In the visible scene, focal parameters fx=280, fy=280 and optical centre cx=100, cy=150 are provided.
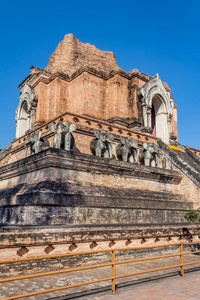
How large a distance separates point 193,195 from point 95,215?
622cm

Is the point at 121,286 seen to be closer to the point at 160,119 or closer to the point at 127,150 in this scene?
the point at 127,150

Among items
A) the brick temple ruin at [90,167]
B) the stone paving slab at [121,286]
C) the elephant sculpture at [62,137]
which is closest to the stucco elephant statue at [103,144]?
the brick temple ruin at [90,167]

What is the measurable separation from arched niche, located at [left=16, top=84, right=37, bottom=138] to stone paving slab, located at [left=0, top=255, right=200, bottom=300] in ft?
43.8

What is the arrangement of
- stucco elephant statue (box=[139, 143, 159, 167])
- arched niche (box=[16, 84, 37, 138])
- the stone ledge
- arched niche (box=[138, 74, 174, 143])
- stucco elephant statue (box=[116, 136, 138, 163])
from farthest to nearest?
arched niche (box=[16, 84, 37, 138]) → arched niche (box=[138, 74, 174, 143]) → stucco elephant statue (box=[139, 143, 159, 167]) → stucco elephant statue (box=[116, 136, 138, 163]) → the stone ledge

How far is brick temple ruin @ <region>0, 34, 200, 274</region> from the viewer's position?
7.05m

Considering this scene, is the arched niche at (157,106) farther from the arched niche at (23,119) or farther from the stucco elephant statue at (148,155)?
the arched niche at (23,119)

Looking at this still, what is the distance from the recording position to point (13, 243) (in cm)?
558

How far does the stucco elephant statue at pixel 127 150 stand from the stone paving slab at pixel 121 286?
21.5 ft

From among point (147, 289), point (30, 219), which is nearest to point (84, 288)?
point (147, 289)

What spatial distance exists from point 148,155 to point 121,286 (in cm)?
863

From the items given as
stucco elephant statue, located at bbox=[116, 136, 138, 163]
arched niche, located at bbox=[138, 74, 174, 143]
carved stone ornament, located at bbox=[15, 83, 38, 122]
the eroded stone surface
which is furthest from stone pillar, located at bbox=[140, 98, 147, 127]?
carved stone ornament, located at bbox=[15, 83, 38, 122]

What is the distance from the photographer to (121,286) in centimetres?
522

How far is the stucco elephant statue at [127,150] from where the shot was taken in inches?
492

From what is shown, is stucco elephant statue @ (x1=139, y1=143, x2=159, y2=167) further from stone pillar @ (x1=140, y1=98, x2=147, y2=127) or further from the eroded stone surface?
the eroded stone surface
